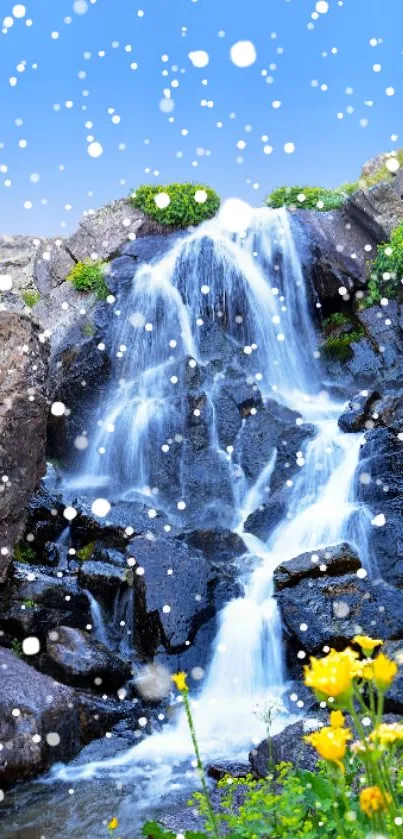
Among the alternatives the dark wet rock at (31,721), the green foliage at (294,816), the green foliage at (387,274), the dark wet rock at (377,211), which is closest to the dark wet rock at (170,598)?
the dark wet rock at (31,721)

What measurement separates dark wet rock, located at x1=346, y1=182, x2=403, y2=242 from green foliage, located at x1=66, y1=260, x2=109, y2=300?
5888 millimetres

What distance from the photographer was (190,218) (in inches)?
722

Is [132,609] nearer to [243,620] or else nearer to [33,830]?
[243,620]

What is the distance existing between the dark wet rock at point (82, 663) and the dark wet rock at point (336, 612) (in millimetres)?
1882

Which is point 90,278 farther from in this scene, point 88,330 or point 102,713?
point 102,713

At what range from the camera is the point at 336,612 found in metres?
7.97

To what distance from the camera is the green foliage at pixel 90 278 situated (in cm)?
1662

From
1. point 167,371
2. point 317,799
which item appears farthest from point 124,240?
point 317,799

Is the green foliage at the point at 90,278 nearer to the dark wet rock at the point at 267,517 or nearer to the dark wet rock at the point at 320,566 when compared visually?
the dark wet rock at the point at 267,517

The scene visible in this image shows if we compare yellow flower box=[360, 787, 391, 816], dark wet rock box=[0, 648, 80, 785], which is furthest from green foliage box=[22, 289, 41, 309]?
yellow flower box=[360, 787, 391, 816]

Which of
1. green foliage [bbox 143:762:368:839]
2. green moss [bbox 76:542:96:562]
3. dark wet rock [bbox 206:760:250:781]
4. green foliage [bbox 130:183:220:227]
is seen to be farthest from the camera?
green foliage [bbox 130:183:220:227]

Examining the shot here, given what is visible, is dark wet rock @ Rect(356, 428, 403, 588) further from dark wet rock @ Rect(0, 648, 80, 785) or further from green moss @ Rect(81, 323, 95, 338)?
green moss @ Rect(81, 323, 95, 338)

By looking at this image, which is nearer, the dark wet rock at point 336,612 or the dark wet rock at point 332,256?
the dark wet rock at point 336,612

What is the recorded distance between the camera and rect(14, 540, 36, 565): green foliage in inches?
403
